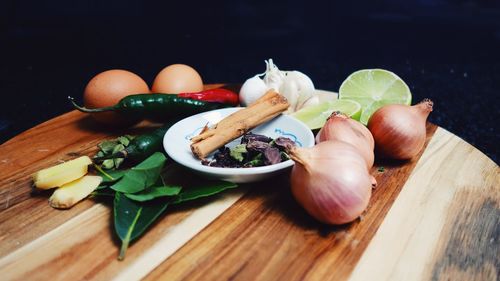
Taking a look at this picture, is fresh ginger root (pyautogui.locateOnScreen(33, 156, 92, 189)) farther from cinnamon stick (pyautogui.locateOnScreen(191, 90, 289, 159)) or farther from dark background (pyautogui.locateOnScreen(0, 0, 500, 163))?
dark background (pyautogui.locateOnScreen(0, 0, 500, 163))

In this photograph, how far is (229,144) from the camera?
51.0 inches

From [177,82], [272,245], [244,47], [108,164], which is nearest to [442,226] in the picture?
[272,245]

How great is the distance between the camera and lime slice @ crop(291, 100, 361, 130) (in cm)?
133

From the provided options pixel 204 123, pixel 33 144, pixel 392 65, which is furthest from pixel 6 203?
pixel 392 65

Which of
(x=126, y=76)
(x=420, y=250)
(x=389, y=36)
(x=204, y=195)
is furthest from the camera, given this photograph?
(x=389, y=36)

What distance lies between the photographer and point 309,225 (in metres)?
0.93

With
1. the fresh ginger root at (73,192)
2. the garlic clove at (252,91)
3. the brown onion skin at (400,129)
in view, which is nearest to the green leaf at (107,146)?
the fresh ginger root at (73,192)

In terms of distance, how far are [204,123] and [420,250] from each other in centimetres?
77

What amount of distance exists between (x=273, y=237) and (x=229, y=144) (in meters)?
0.46

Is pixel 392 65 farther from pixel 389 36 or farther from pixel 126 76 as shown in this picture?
pixel 126 76

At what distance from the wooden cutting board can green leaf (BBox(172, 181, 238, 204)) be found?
30mm

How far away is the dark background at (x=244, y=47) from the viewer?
2.49 m

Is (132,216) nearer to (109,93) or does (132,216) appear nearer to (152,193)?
(152,193)

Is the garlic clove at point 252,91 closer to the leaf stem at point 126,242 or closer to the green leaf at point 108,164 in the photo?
the green leaf at point 108,164
